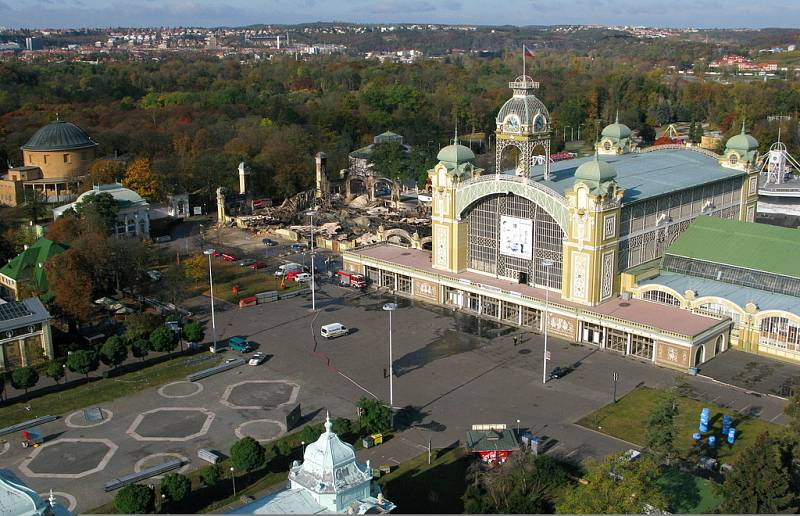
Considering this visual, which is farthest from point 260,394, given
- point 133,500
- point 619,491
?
point 619,491

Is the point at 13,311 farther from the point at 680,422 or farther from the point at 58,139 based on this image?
the point at 58,139

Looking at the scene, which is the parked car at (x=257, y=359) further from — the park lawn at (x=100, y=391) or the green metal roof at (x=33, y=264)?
the green metal roof at (x=33, y=264)

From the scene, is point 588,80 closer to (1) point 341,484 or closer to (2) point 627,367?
(2) point 627,367

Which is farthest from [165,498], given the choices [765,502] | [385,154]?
[385,154]

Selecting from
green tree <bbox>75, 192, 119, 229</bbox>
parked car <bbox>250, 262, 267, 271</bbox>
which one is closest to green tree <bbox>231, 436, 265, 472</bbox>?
parked car <bbox>250, 262, 267, 271</bbox>

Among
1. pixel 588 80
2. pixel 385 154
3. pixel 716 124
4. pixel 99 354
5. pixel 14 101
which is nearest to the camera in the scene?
pixel 99 354

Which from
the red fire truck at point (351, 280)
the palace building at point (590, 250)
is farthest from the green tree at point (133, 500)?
the red fire truck at point (351, 280)

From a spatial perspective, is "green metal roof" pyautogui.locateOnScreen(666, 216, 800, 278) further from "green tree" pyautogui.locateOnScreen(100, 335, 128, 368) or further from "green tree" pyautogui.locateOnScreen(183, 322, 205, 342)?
"green tree" pyautogui.locateOnScreen(100, 335, 128, 368)
